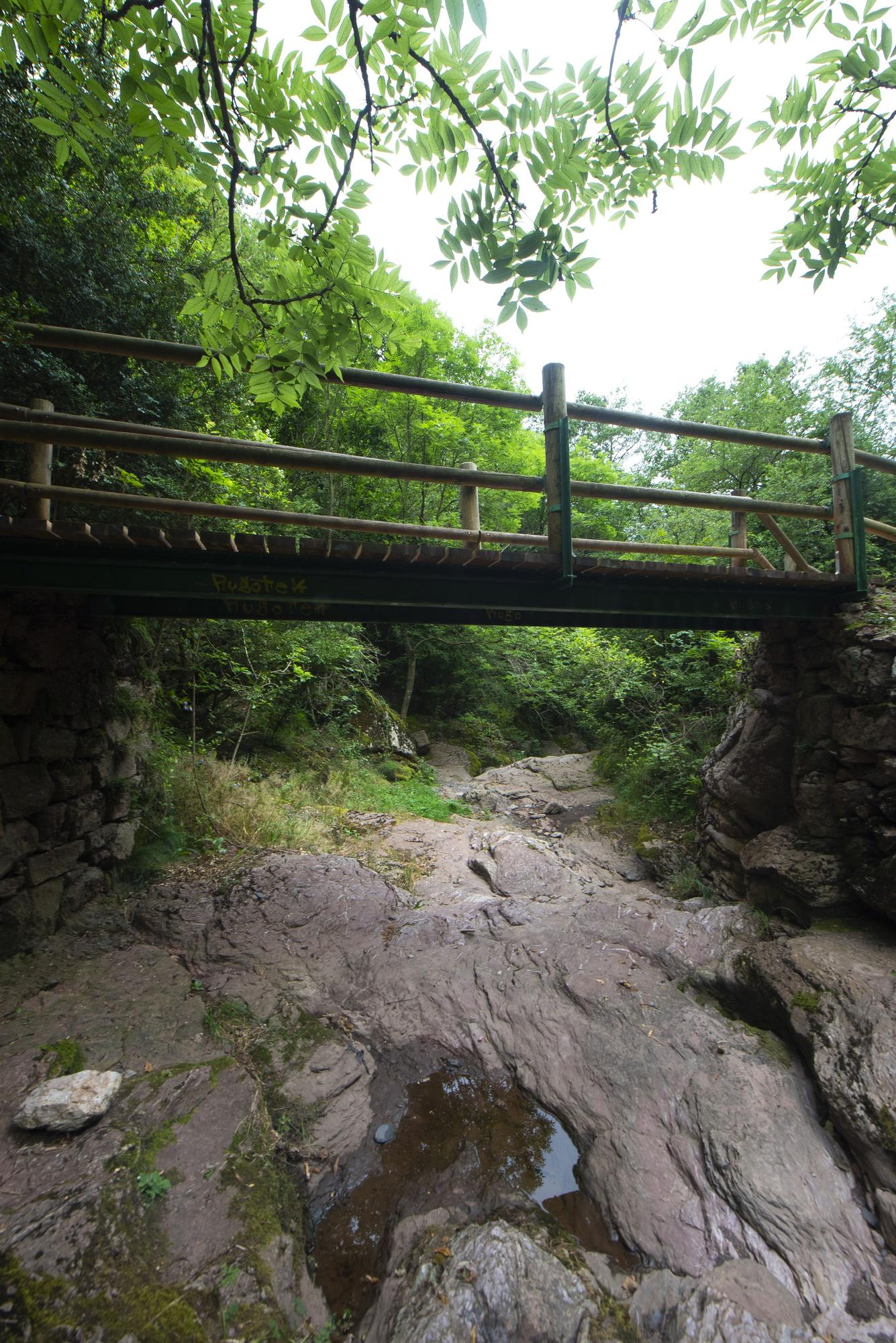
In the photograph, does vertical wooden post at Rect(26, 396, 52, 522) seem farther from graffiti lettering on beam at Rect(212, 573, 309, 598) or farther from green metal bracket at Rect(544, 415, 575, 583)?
green metal bracket at Rect(544, 415, 575, 583)

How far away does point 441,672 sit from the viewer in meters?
15.3

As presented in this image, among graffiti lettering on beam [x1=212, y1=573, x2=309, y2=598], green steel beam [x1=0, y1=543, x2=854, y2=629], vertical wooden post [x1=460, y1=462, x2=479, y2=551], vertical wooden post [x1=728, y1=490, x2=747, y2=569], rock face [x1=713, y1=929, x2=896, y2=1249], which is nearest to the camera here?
rock face [x1=713, y1=929, x2=896, y2=1249]

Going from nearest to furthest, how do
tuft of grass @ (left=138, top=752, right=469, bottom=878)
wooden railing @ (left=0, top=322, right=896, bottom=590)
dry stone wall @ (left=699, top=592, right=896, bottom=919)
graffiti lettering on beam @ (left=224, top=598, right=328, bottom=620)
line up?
wooden railing @ (left=0, top=322, right=896, bottom=590)
graffiti lettering on beam @ (left=224, top=598, right=328, bottom=620)
dry stone wall @ (left=699, top=592, right=896, bottom=919)
tuft of grass @ (left=138, top=752, right=469, bottom=878)

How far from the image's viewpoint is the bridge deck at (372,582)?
3451 mm

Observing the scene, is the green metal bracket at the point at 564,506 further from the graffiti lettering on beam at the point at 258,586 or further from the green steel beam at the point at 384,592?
the graffiti lettering on beam at the point at 258,586

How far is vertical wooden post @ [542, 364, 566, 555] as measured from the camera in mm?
3977

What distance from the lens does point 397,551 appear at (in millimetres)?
3697

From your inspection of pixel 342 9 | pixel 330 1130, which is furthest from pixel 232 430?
pixel 330 1130

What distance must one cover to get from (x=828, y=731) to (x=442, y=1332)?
16.0ft

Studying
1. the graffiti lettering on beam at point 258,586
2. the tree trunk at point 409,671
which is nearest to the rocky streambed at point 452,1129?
the graffiti lettering on beam at point 258,586

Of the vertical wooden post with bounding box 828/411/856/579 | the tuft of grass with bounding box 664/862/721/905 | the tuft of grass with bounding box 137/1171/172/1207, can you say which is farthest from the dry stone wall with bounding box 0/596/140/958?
the vertical wooden post with bounding box 828/411/856/579

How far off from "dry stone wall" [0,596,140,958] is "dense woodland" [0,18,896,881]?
621 millimetres

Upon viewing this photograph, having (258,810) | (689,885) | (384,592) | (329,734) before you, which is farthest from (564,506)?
(329,734)

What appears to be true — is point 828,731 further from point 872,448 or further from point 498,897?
point 872,448
